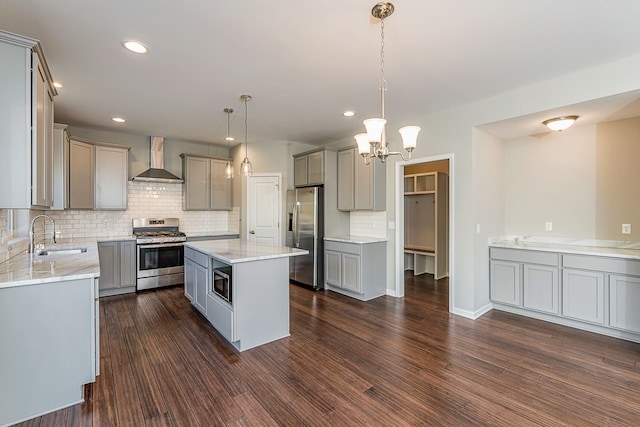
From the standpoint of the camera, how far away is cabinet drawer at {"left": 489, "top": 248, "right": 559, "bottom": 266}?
3.53 m

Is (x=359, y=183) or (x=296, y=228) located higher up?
(x=359, y=183)

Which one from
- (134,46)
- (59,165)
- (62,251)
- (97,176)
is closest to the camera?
(134,46)

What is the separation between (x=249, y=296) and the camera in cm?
296

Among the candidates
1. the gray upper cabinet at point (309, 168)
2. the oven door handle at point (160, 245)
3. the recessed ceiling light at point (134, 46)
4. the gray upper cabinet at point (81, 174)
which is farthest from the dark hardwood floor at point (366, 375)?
the recessed ceiling light at point (134, 46)

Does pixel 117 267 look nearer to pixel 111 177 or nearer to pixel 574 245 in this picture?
pixel 111 177

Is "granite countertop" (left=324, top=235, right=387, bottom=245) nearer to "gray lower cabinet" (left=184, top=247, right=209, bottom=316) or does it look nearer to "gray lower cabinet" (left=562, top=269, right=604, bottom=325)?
"gray lower cabinet" (left=184, top=247, right=209, bottom=316)

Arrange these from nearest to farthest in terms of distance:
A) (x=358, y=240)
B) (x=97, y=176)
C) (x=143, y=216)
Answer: (x=358, y=240), (x=97, y=176), (x=143, y=216)

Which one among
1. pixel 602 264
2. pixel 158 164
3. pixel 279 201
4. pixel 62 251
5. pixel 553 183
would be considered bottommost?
pixel 602 264

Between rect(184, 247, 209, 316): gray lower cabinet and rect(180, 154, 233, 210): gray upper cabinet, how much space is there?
1860mm

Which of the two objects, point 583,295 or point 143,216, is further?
Answer: point 143,216

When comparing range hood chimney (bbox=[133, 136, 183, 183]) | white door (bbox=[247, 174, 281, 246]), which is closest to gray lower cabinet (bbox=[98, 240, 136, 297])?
range hood chimney (bbox=[133, 136, 183, 183])

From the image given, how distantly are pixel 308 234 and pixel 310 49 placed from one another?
3.17 m

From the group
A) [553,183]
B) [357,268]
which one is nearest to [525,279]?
[553,183]

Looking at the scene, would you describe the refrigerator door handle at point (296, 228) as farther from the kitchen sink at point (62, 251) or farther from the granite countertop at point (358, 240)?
the kitchen sink at point (62, 251)
